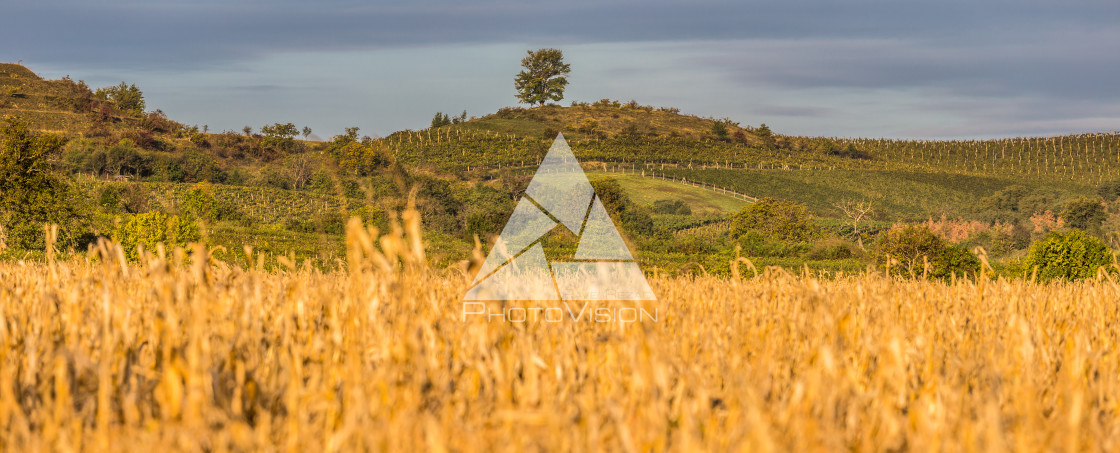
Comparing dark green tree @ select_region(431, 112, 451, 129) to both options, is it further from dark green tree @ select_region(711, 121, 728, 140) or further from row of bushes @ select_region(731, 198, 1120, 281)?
row of bushes @ select_region(731, 198, 1120, 281)

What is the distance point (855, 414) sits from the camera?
168 cm

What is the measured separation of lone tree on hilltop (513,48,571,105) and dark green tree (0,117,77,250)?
7589cm

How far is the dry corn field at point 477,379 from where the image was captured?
146cm

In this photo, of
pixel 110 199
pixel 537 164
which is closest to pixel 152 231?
pixel 110 199

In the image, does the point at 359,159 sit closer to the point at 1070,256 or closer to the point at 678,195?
the point at 678,195

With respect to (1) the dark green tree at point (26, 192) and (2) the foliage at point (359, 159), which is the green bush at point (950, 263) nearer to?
(1) the dark green tree at point (26, 192)

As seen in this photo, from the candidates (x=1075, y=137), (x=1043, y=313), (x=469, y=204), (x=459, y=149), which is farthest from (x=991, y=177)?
(x=1043, y=313)

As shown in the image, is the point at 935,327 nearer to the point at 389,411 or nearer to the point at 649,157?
the point at 389,411

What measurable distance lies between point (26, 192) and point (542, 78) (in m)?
78.4

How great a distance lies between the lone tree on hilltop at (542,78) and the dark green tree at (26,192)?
7589cm

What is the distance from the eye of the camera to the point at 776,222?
92.8 feet

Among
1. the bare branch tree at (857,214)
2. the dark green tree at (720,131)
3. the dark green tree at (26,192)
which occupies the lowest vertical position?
the bare branch tree at (857,214)

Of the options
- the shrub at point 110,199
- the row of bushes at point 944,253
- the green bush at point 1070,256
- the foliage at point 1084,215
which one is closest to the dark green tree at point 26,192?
the shrub at point 110,199

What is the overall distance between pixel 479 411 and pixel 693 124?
3562 inches
